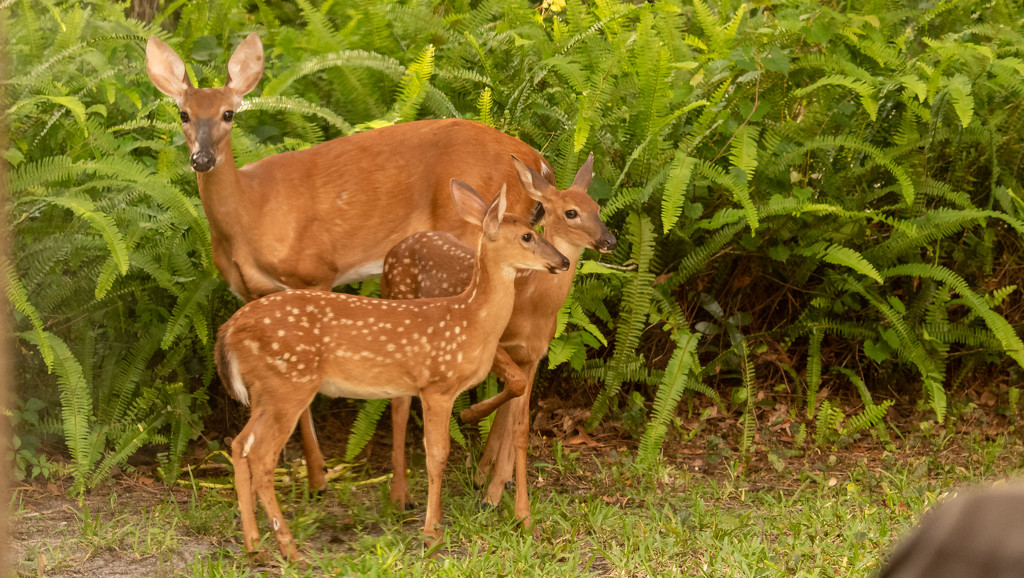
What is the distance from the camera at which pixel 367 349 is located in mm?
4301

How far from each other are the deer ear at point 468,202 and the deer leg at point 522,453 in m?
0.84

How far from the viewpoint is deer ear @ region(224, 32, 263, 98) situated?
4.76 m

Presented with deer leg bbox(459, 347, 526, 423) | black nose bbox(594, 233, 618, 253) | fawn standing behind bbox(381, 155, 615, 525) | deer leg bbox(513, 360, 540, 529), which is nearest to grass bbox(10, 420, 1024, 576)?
deer leg bbox(513, 360, 540, 529)

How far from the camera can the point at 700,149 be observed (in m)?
6.27

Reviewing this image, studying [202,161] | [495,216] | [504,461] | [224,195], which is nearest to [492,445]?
[504,461]

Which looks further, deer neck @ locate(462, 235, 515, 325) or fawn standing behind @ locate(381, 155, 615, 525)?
fawn standing behind @ locate(381, 155, 615, 525)

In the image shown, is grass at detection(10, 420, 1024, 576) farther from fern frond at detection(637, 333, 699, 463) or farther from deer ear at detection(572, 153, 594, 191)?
deer ear at detection(572, 153, 594, 191)

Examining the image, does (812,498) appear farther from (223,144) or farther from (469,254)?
(223,144)

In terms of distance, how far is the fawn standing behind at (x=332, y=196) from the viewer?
187 inches

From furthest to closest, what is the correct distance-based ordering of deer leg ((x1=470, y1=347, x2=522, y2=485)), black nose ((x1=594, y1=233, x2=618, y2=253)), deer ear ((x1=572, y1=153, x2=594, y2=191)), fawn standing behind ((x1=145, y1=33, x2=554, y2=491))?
1. deer leg ((x1=470, y1=347, x2=522, y2=485))
2. deer ear ((x1=572, y1=153, x2=594, y2=191))
3. fawn standing behind ((x1=145, y1=33, x2=554, y2=491))
4. black nose ((x1=594, y1=233, x2=618, y2=253))

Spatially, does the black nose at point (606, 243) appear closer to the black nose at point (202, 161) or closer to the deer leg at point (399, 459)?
the deer leg at point (399, 459)

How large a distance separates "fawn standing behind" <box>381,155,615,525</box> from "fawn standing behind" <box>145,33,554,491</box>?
0.18m

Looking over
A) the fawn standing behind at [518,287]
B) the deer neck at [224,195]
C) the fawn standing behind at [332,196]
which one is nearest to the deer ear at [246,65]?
the fawn standing behind at [332,196]

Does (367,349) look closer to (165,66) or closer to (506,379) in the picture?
(506,379)
